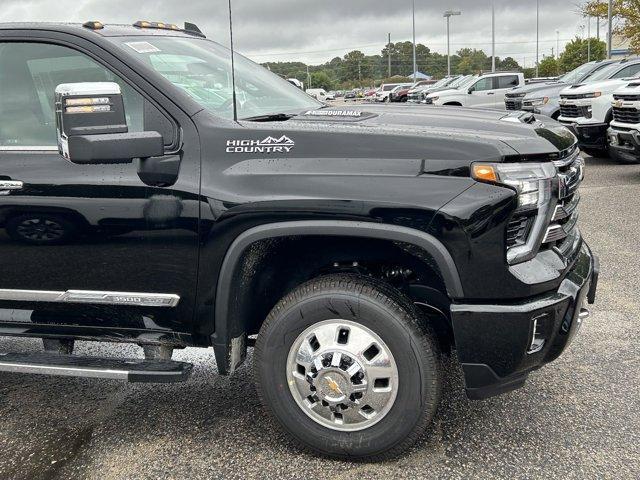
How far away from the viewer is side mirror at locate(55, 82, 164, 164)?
2438 mm

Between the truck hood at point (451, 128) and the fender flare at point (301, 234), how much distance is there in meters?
0.33

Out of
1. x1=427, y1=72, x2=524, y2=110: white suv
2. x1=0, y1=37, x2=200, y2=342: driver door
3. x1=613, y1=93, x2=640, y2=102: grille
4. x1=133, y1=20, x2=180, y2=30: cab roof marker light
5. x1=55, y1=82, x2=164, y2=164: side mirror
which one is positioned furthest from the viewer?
x1=427, y1=72, x2=524, y2=110: white suv

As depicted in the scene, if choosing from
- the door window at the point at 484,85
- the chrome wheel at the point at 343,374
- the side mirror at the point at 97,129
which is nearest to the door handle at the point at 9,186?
the side mirror at the point at 97,129

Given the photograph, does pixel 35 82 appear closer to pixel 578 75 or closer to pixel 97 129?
pixel 97 129

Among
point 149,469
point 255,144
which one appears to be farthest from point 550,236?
point 149,469

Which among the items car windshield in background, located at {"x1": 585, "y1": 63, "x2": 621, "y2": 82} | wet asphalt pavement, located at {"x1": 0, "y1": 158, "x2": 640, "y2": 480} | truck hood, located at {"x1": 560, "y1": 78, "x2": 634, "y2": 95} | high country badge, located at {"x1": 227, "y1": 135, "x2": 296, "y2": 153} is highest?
car windshield in background, located at {"x1": 585, "y1": 63, "x2": 621, "y2": 82}

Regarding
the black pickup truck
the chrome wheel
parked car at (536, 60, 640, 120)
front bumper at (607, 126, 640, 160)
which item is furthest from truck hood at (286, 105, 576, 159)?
parked car at (536, 60, 640, 120)

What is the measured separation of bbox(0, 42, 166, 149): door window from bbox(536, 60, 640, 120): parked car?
1159 centimetres

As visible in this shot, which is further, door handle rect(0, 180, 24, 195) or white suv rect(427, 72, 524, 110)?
white suv rect(427, 72, 524, 110)

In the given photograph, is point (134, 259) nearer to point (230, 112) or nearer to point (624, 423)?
point (230, 112)

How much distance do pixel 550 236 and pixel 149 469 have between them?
1.98 meters

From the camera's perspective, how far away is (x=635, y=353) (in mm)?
3785

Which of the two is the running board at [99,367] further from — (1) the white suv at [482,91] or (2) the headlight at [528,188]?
(1) the white suv at [482,91]

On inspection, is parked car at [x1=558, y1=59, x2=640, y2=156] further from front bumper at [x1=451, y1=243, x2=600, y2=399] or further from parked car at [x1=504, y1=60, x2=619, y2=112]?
front bumper at [x1=451, y1=243, x2=600, y2=399]
